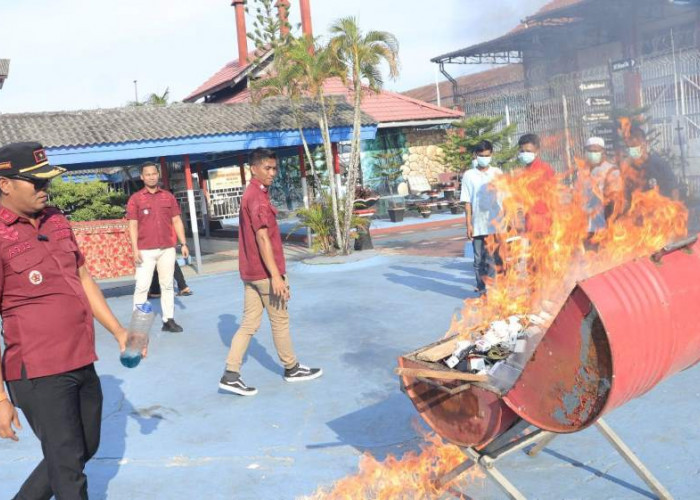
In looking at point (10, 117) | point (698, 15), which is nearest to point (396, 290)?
point (10, 117)

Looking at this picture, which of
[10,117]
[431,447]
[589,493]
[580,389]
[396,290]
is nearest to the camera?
[580,389]

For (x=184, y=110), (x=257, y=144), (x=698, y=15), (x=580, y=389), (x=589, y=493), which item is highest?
(x=698, y=15)

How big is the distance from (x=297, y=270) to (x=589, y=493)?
9.32 meters

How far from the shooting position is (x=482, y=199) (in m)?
7.48

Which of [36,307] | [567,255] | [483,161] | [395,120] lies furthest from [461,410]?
[395,120]

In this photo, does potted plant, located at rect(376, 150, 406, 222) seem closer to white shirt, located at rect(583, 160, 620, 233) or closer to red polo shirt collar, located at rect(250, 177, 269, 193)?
white shirt, located at rect(583, 160, 620, 233)

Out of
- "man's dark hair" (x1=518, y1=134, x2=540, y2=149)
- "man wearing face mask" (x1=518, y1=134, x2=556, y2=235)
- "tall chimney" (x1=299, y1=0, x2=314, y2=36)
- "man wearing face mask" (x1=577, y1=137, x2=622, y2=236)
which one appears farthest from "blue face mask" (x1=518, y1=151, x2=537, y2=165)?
"tall chimney" (x1=299, y1=0, x2=314, y2=36)

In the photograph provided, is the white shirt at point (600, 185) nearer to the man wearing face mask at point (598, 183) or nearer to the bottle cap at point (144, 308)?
the man wearing face mask at point (598, 183)

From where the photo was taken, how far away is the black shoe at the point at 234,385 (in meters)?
5.39

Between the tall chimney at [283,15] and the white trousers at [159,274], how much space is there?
55.2 feet

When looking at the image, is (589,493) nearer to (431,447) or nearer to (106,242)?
(431,447)

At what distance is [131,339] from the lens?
3.51m

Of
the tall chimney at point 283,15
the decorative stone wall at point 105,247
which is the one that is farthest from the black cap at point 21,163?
the tall chimney at point 283,15

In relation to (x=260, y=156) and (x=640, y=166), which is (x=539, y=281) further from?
(x=640, y=166)
